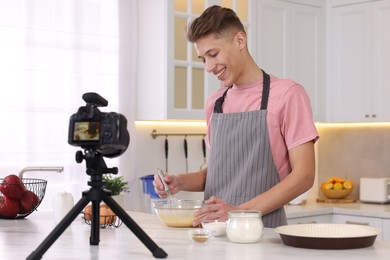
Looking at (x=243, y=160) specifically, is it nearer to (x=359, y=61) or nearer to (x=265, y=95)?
(x=265, y=95)

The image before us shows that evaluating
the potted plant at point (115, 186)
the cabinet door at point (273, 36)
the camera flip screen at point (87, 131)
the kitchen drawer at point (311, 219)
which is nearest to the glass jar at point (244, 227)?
the camera flip screen at point (87, 131)

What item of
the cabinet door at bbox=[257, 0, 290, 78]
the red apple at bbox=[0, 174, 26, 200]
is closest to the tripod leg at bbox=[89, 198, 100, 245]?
the red apple at bbox=[0, 174, 26, 200]

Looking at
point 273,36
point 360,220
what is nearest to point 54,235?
point 360,220

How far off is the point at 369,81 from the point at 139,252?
3.53m

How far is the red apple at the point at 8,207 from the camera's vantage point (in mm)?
2965

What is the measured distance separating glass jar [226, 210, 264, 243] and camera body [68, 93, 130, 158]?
17.7 inches

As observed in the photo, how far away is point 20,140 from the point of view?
428 centimetres

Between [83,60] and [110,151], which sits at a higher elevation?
[83,60]

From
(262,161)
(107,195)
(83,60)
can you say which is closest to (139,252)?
(107,195)

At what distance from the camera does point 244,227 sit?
2258mm

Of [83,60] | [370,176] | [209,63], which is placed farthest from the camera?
[370,176]

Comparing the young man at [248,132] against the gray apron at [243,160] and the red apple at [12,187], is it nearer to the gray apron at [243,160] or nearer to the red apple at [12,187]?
the gray apron at [243,160]

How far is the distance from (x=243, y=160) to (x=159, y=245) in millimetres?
868

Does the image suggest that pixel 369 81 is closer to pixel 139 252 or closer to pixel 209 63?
pixel 209 63
